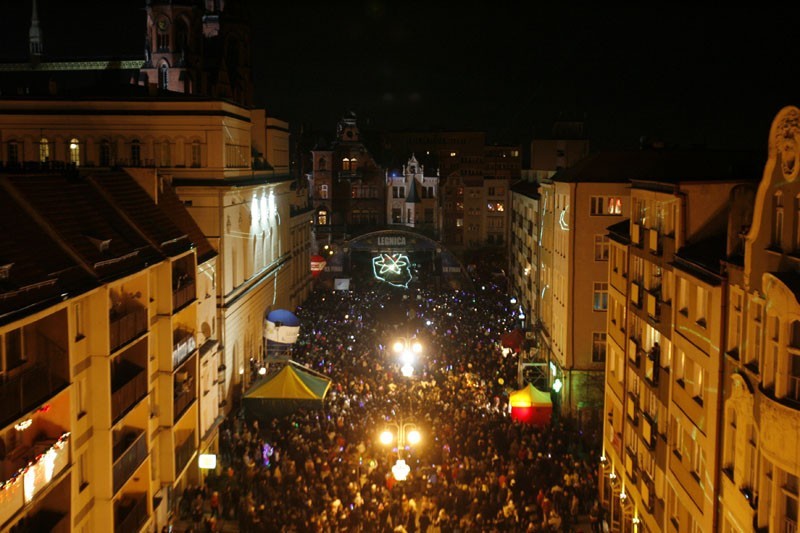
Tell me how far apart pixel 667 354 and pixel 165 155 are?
78.0ft

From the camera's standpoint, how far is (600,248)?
36156 millimetres

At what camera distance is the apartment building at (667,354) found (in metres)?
17.3

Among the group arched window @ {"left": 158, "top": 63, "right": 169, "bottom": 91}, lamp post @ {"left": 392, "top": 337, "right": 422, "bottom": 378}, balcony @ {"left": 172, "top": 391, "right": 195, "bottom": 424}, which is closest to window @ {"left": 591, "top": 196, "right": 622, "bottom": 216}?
lamp post @ {"left": 392, "top": 337, "right": 422, "bottom": 378}

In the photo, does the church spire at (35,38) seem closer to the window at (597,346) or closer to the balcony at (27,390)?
the window at (597,346)

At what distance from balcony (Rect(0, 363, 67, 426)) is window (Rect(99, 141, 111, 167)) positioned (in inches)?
907

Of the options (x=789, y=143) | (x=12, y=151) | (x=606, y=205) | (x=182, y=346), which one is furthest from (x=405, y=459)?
(x=12, y=151)

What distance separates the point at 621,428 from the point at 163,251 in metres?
13.4

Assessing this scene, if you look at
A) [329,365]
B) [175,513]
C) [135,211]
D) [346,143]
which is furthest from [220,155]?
[346,143]

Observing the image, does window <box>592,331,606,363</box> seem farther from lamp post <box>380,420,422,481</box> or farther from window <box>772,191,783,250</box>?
window <box>772,191,783,250</box>

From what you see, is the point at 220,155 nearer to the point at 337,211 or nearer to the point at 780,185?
the point at 780,185

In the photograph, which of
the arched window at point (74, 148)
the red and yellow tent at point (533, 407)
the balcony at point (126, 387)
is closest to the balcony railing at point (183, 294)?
the balcony at point (126, 387)

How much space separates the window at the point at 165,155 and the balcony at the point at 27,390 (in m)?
22.4

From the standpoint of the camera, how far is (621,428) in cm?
2542

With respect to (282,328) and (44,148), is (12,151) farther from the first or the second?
(282,328)
